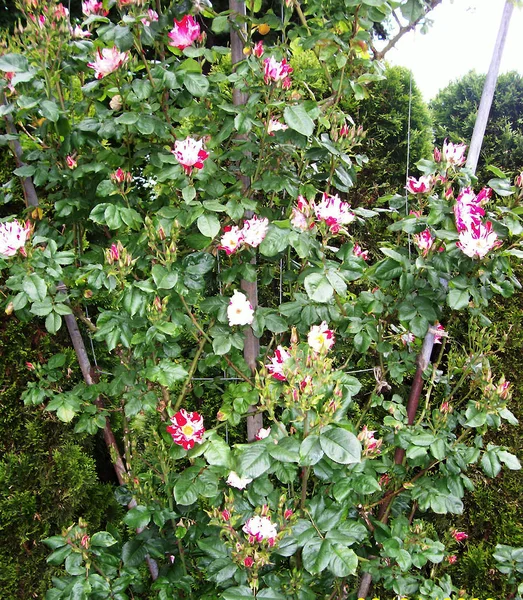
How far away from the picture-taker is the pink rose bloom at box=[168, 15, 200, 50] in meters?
1.29

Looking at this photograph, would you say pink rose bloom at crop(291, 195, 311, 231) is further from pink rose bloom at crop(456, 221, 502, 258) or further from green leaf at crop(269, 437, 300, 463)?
green leaf at crop(269, 437, 300, 463)

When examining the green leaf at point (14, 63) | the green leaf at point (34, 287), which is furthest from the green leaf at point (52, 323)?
the green leaf at point (14, 63)

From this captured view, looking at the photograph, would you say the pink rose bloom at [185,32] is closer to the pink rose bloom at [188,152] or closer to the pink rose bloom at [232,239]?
the pink rose bloom at [188,152]

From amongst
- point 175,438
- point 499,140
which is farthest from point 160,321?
point 499,140

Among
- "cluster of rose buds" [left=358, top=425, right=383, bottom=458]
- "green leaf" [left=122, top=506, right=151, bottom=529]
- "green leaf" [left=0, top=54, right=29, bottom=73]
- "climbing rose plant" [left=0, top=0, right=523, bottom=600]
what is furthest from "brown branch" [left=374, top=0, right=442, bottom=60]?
"green leaf" [left=122, top=506, right=151, bottom=529]

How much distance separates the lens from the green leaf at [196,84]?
A: 4.10ft

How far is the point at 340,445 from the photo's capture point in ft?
3.30

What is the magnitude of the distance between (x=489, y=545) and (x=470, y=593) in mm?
205

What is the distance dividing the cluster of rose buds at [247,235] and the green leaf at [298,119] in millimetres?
232

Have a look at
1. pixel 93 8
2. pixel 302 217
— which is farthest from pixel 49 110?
pixel 302 217

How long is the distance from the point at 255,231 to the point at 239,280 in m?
0.35

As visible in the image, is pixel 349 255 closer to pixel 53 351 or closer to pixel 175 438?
pixel 175 438

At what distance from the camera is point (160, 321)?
4.06 ft

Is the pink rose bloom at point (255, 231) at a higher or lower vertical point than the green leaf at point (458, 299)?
higher
